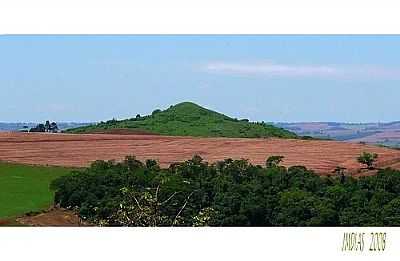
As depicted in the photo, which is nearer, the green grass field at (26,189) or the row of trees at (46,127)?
the green grass field at (26,189)

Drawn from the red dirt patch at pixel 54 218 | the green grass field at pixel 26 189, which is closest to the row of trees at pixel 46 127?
the green grass field at pixel 26 189

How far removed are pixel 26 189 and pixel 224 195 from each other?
1.07 m

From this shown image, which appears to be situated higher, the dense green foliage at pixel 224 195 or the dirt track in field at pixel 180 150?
the dirt track in field at pixel 180 150

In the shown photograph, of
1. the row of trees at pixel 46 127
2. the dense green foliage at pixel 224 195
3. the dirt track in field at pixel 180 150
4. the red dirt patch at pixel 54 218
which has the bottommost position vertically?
the red dirt patch at pixel 54 218

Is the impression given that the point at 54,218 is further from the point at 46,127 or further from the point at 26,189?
the point at 46,127

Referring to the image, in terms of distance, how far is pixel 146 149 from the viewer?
6.01m

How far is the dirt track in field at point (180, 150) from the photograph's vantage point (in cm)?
596

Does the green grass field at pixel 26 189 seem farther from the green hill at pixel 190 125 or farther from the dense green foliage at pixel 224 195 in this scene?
the green hill at pixel 190 125

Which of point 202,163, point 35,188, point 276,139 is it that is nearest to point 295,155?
point 276,139

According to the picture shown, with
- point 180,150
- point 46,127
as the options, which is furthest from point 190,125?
point 46,127

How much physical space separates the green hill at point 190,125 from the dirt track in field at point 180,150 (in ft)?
0.12

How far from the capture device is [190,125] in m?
6.07

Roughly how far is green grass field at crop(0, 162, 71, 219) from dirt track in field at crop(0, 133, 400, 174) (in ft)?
0.19

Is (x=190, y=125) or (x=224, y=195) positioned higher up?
(x=190, y=125)
